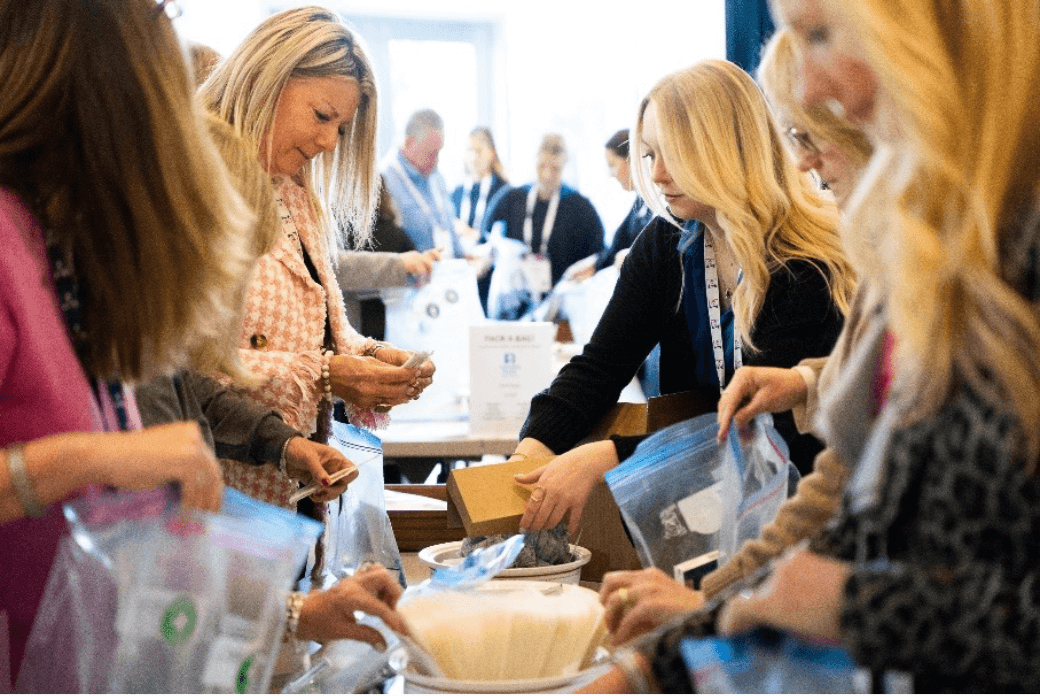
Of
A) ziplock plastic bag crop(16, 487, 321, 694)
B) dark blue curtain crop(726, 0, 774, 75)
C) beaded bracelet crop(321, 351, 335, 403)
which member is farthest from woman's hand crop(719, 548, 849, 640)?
dark blue curtain crop(726, 0, 774, 75)

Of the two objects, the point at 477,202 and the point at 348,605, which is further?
the point at 477,202

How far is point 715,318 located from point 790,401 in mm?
512

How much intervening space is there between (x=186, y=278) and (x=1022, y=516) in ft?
2.68

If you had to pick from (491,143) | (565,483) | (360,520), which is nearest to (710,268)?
(565,483)

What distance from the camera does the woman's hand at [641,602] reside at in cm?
103

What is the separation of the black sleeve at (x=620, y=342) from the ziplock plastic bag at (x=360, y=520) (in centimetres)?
41

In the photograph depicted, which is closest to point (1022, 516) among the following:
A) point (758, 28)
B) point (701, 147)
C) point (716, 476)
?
point (716, 476)

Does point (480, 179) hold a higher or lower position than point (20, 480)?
higher

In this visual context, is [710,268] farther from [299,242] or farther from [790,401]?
[299,242]

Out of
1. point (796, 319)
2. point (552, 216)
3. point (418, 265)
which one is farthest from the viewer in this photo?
point (552, 216)

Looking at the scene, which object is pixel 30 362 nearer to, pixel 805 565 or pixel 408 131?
pixel 805 565

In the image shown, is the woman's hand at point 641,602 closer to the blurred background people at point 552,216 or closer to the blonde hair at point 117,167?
the blonde hair at point 117,167

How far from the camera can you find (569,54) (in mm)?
9781

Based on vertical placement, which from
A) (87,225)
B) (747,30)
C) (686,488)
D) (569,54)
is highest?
(569,54)
